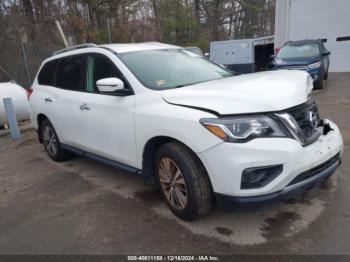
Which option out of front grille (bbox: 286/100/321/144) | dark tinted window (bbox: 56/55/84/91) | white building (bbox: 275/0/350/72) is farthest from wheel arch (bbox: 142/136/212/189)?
white building (bbox: 275/0/350/72)

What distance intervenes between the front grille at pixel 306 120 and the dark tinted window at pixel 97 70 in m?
1.92

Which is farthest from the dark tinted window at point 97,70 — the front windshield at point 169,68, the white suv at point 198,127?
the front windshield at point 169,68

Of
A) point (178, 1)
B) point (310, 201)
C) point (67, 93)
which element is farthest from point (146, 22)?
point (310, 201)

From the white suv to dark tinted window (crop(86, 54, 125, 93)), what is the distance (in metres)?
0.01

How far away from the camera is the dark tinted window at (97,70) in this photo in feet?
12.5

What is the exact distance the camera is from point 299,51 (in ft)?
39.3

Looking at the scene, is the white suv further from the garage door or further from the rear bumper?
the garage door

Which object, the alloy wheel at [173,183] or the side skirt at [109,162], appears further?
the side skirt at [109,162]

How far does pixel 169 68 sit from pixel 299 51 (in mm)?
9574

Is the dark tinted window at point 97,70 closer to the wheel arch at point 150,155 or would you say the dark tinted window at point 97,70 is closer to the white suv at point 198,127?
the white suv at point 198,127

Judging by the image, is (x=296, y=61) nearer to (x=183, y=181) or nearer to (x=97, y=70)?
(x=97, y=70)

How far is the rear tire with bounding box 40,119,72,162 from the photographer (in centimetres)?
529

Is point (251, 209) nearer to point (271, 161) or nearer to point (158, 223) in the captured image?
point (271, 161)

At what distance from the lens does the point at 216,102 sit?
9.23ft
